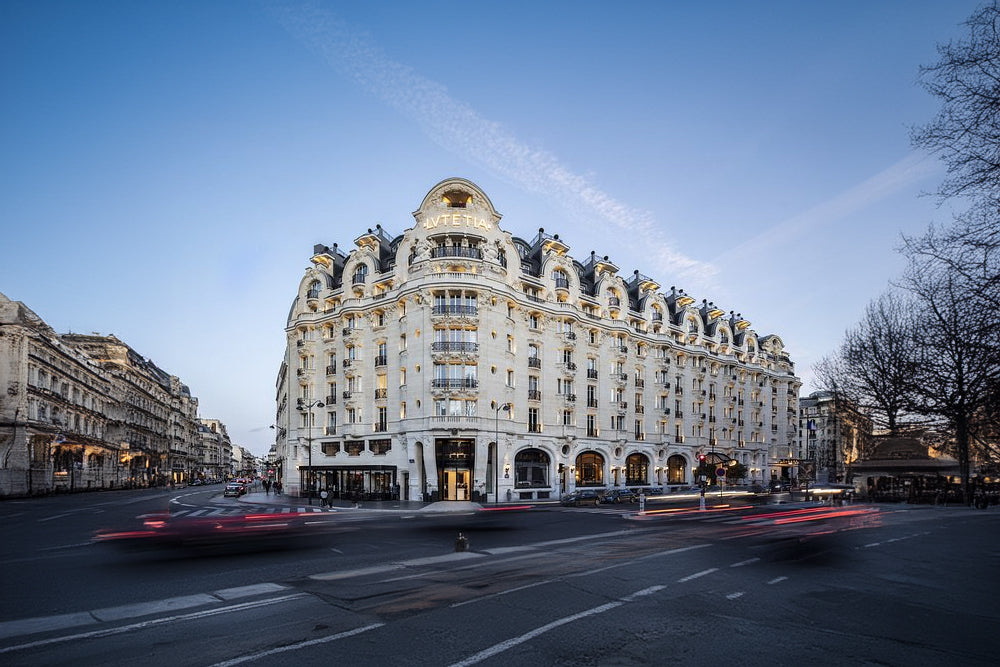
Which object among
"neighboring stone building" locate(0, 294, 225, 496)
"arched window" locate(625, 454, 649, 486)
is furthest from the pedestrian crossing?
"arched window" locate(625, 454, 649, 486)

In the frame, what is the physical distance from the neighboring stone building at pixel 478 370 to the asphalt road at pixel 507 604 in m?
28.2

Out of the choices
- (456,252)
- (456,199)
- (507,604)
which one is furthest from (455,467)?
(507,604)

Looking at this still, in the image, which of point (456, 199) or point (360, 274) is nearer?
point (456, 199)

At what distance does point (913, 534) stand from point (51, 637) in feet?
95.2

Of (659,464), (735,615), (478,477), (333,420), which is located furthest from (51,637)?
(659,464)

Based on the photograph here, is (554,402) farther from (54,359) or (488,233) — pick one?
(54,359)

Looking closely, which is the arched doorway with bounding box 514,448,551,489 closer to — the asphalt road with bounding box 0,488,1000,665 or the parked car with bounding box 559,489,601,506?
the parked car with bounding box 559,489,601,506

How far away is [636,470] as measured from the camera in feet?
211

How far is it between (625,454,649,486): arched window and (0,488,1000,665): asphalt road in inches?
1721

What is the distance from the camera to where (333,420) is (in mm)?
57406

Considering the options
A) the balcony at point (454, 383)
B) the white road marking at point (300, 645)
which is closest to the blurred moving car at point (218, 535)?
the white road marking at point (300, 645)

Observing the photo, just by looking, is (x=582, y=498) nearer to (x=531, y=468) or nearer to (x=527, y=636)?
(x=531, y=468)

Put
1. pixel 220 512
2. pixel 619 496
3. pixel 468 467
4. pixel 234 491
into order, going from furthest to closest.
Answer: pixel 234 491
pixel 468 467
pixel 619 496
pixel 220 512

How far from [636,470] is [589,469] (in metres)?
8.85
